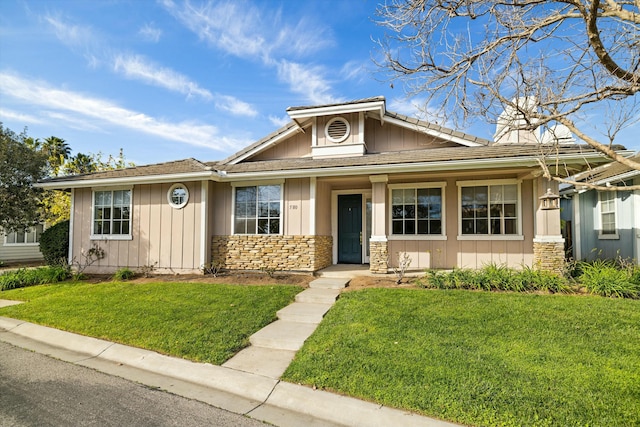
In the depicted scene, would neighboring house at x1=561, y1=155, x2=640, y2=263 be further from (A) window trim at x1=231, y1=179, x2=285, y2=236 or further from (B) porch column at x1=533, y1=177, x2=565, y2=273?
(A) window trim at x1=231, y1=179, x2=285, y2=236

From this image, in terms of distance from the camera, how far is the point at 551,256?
25.3 feet

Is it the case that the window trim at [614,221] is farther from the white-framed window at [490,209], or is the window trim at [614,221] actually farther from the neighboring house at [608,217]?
the white-framed window at [490,209]

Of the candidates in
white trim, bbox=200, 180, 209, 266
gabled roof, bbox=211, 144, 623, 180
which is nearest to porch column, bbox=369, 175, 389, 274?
gabled roof, bbox=211, 144, 623, 180

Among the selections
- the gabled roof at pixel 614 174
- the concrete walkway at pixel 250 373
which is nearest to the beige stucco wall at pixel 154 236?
the concrete walkway at pixel 250 373

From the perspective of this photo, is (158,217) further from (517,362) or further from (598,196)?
(598,196)

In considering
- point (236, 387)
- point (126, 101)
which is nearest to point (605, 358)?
point (236, 387)

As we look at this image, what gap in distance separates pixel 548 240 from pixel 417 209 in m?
3.43

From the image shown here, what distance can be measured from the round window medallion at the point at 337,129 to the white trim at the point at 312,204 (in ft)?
6.14

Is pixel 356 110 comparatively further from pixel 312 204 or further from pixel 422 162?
pixel 312 204

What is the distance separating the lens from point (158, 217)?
10312 mm

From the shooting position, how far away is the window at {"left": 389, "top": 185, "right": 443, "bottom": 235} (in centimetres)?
970

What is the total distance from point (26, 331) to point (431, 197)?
1008 centimetres

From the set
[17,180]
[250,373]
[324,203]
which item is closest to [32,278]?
[17,180]

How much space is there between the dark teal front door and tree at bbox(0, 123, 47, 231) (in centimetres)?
1470
